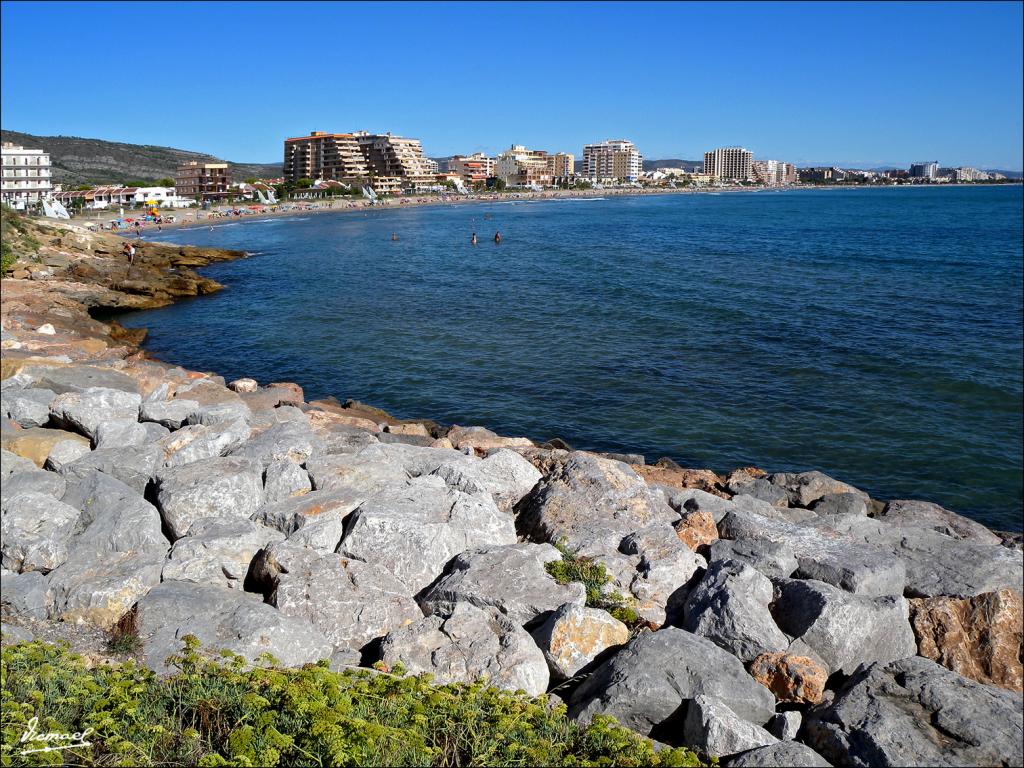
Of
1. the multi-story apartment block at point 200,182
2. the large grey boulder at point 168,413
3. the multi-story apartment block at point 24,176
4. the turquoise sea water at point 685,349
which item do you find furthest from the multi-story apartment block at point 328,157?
the large grey boulder at point 168,413

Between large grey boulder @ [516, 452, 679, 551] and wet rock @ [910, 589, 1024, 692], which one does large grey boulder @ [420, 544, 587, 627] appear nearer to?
large grey boulder @ [516, 452, 679, 551]

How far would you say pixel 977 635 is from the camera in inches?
287

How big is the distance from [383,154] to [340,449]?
153214 millimetres

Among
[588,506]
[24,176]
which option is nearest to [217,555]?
[588,506]

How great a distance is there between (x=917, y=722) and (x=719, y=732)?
1423 millimetres

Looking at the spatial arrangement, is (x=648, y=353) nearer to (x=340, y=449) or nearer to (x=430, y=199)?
(x=340, y=449)

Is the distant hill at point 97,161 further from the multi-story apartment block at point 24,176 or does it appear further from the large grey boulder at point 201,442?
the large grey boulder at point 201,442

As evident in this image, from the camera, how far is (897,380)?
69.7 ft

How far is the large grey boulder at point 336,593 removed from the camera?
282 inches

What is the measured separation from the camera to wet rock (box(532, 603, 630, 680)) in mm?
6805

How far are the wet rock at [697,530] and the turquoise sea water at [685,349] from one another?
660 centimetres

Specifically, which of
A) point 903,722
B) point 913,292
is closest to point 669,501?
point 903,722

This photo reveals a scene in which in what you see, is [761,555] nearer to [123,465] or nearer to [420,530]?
[420,530]

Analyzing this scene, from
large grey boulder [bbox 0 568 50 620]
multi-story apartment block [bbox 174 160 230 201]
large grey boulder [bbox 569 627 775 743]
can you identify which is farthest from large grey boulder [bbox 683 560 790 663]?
multi-story apartment block [bbox 174 160 230 201]
